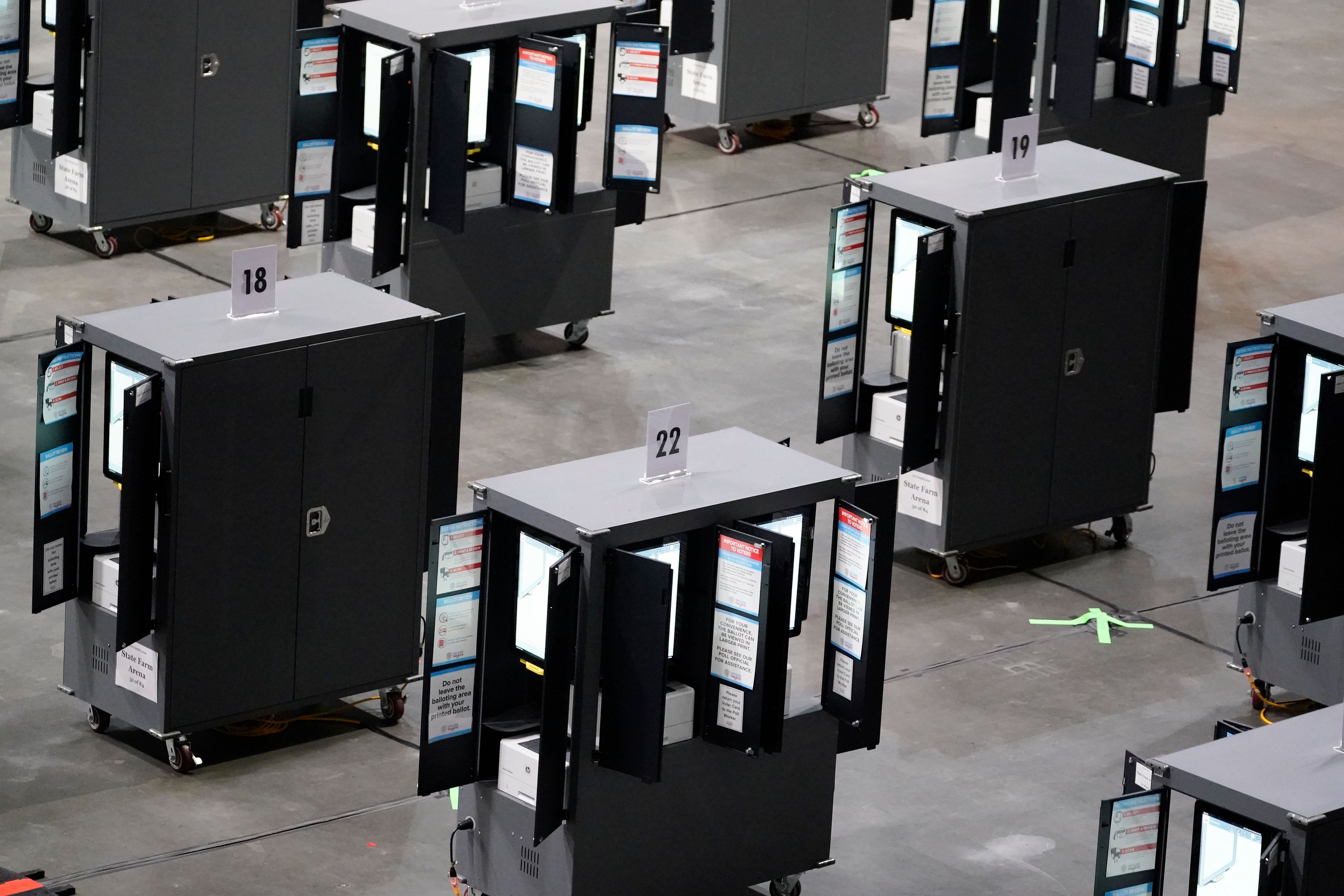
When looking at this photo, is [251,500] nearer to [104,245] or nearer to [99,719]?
[99,719]

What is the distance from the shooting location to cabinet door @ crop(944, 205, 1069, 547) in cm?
1077

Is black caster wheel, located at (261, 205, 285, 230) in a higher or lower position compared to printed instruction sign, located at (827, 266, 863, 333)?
lower

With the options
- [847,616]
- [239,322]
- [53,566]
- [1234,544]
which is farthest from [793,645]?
[53,566]

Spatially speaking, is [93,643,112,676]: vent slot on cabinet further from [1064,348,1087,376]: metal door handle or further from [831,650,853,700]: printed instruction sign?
[1064,348,1087,376]: metal door handle

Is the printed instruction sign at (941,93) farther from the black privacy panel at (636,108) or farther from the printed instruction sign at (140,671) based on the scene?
the printed instruction sign at (140,671)

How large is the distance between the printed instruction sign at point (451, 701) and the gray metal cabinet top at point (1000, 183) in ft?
11.8

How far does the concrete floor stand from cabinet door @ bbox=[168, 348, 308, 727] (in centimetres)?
38

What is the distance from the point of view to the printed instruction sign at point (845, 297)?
35.2ft

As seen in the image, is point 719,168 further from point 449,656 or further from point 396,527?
point 449,656

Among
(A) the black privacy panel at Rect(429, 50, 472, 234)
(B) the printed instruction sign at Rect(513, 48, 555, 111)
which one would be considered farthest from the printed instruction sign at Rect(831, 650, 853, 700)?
(B) the printed instruction sign at Rect(513, 48, 555, 111)

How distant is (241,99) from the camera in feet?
48.3

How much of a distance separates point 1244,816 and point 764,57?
10.9 m

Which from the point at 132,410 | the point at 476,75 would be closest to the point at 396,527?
the point at 132,410

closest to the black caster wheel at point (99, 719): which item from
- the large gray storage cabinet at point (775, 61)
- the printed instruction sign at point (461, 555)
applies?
the printed instruction sign at point (461, 555)
